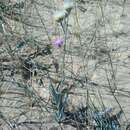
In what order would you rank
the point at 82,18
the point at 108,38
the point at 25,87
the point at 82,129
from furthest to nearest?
the point at 82,18
the point at 108,38
the point at 25,87
the point at 82,129

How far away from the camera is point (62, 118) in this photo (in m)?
1.73

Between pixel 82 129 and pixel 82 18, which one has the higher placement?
pixel 82 18

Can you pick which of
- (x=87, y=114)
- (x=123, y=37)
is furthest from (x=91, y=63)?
(x=87, y=114)

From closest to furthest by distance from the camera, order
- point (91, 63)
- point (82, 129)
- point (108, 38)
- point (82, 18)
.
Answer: point (82, 129)
point (91, 63)
point (108, 38)
point (82, 18)

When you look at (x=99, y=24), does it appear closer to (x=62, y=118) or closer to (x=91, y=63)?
(x=91, y=63)

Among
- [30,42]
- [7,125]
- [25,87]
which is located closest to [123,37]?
[30,42]

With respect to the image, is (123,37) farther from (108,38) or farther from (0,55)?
(0,55)

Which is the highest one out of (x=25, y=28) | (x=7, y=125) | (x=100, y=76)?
(x=25, y=28)

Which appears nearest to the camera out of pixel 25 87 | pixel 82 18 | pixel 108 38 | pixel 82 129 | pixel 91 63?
pixel 82 129

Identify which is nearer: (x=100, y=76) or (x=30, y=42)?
(x=100, y=76)

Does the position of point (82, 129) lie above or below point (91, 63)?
below

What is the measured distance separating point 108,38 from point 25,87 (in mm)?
543

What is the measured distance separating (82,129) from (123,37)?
0.68 m

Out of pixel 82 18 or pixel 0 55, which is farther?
pixel 82 18
